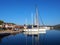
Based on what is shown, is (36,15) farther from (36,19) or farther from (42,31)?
(42,31)

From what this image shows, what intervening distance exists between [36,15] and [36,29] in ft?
25.2

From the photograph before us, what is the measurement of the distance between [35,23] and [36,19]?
10.4ft

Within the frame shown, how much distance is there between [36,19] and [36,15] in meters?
2.20

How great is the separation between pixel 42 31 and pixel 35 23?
5.52m

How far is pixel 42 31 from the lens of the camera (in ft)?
278

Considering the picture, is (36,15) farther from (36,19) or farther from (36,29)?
(36,29)

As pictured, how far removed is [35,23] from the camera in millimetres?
85375

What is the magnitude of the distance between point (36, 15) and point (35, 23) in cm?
523

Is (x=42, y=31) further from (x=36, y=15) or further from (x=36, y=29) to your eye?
(x=36, y=15)

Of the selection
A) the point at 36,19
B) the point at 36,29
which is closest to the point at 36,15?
the point at 36,19

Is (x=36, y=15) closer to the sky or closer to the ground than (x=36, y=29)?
closer to the sky

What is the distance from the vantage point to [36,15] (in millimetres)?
82062

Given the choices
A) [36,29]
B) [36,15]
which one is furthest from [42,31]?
[36,15]

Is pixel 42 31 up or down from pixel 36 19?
down
